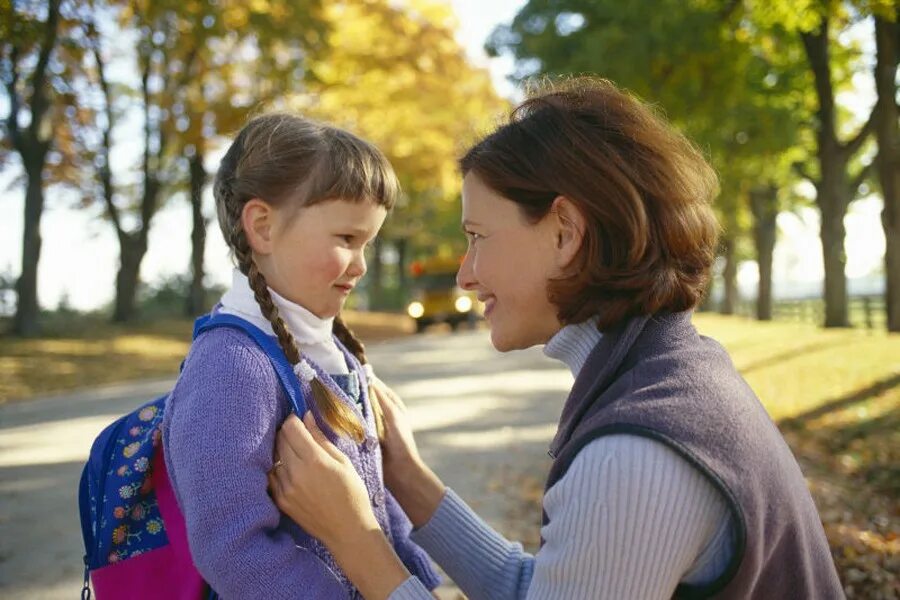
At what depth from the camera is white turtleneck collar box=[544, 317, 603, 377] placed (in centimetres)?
179

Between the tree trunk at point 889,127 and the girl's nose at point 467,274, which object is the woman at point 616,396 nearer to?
the girl's nose at point 467,274

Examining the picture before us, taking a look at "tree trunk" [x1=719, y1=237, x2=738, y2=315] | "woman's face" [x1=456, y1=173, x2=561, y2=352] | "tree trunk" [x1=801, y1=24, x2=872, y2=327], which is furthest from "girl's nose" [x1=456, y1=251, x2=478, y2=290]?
"tree trunk" [x1=719, y1=237, x2=738, y2=315]

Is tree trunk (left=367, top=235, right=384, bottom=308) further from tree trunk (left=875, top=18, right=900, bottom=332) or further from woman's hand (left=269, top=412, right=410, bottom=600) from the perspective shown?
woman's hand (left=269, top=412, right=410, bottom=600)

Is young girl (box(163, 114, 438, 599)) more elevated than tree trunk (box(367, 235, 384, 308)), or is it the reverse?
tree trunk (box(367, 235, 384, 308))

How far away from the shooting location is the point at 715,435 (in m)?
1.40

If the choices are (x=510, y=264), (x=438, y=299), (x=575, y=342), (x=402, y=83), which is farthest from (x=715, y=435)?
(x=438, y=299)

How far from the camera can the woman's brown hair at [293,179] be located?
1.96 metres

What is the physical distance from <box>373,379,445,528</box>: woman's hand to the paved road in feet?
5.91

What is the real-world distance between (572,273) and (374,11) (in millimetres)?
18548

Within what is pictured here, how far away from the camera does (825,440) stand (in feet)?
23.6

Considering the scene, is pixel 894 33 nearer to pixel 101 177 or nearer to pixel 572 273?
pixel 572 273

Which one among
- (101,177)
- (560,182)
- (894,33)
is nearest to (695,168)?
(560,182)

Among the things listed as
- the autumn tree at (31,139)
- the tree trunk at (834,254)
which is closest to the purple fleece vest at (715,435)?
the autumn tree at (31,139)

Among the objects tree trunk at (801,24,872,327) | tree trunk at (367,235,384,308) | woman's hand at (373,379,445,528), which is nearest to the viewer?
woman's hand at (373,379,445,528)
